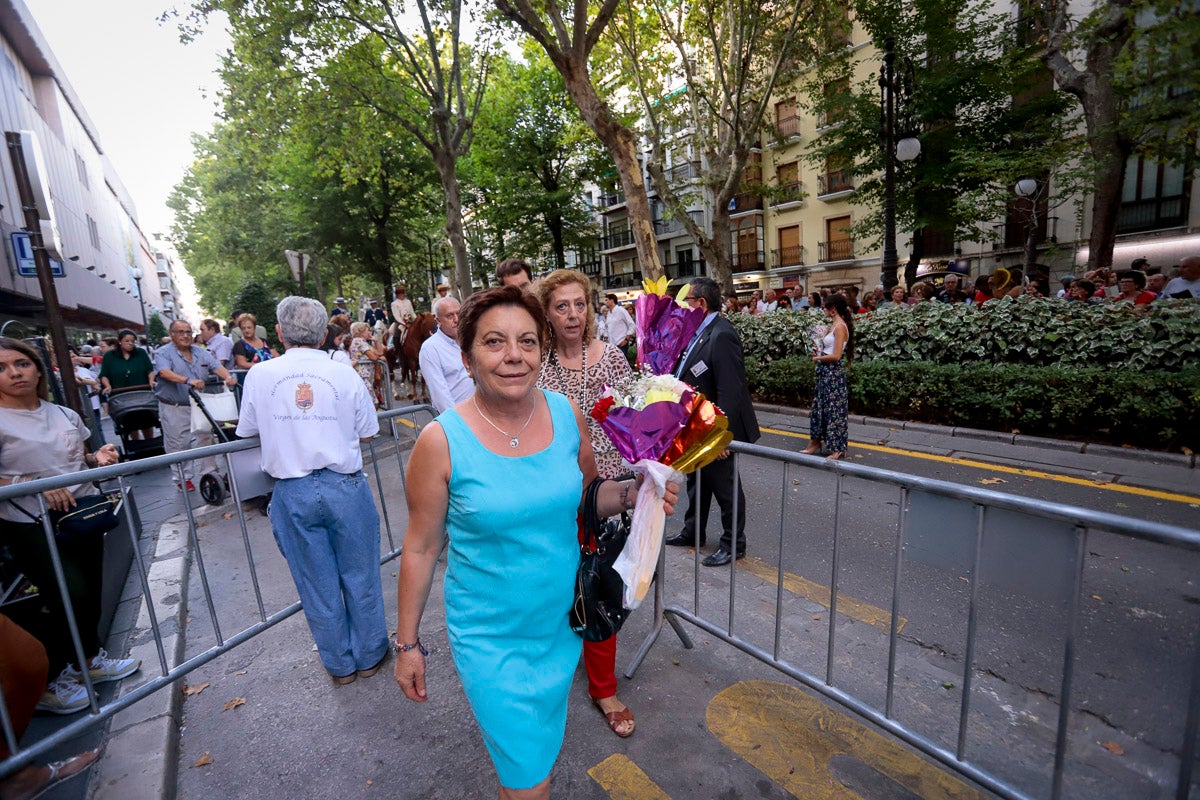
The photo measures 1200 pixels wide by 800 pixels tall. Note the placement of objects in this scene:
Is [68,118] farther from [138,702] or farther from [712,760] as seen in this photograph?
[712,760]

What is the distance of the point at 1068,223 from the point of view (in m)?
22.9

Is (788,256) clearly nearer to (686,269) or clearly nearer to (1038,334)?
(686,269)

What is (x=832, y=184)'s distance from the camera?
3091 centimetres

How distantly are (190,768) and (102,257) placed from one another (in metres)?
36.7

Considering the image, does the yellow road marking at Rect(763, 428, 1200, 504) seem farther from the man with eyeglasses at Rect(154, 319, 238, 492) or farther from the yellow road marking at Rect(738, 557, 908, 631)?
the man with eyeglasses at Rect(154, 319, 238, 492)

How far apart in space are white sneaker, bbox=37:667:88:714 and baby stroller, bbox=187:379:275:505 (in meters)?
1.15

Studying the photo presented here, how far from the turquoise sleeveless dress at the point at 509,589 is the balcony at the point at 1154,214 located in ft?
85.4

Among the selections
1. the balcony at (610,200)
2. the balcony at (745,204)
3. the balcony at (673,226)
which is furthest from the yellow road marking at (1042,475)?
the balcony at (610,200)

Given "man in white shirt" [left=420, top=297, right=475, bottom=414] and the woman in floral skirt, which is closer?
"man in white shirt" [left=420, top=297, right=475, bottom=414]

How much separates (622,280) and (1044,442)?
41935mm

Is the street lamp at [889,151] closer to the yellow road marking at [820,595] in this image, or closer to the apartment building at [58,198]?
the yellow road marking at [820,595]

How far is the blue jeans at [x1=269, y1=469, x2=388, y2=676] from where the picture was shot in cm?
304

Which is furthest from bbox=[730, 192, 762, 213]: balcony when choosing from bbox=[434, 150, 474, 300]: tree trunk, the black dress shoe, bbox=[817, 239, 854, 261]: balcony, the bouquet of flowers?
the bouquet of flowers

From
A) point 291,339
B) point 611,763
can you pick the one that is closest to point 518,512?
point 611,763
